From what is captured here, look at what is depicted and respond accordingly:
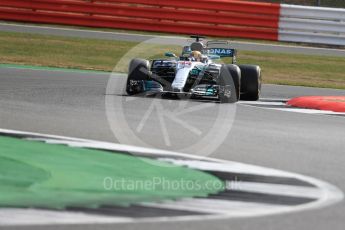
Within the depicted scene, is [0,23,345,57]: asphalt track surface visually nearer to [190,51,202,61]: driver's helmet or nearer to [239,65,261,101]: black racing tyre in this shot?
[239,65,261,101]: black racing tyre

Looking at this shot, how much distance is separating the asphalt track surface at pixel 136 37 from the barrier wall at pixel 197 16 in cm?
23

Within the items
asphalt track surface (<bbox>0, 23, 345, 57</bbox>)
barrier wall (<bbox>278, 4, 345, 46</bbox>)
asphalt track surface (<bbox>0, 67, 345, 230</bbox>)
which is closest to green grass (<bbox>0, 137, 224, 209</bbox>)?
asphalt track surface (<bbox>0, 67, 345, 230</bbox>)

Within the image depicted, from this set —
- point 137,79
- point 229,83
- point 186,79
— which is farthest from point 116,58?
point 229,83

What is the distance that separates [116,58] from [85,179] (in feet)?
50.3

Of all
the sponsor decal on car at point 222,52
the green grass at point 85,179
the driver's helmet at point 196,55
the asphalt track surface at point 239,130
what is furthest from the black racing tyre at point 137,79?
the green grass at point 85,179

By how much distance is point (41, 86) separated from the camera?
15617mm

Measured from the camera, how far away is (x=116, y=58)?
2292 cm

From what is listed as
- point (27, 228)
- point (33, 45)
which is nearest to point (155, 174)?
point (27, 228)

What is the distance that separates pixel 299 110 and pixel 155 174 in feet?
22.5

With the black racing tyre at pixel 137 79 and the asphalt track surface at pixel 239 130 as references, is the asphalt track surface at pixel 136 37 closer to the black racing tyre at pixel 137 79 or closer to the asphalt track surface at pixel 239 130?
the asphalt track surface at pixel 239 130

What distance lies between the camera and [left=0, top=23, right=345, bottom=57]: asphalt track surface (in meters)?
25.8

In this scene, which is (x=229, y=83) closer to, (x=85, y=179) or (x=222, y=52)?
Result: (x=222, y=52)

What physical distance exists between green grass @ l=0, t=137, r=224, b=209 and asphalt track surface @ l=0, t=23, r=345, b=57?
54.1ft

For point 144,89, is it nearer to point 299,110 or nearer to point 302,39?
point 299,110
